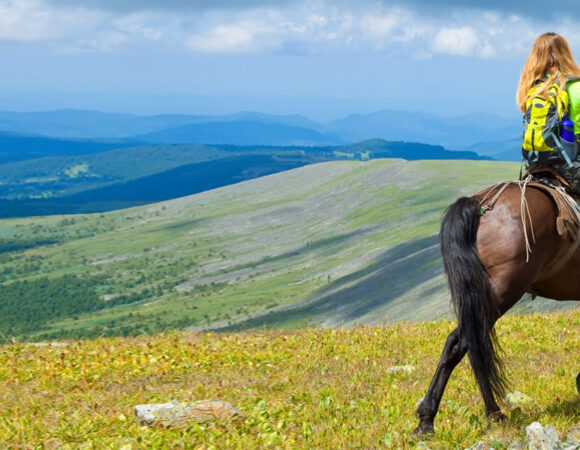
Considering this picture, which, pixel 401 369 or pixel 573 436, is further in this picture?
pixel 401 369

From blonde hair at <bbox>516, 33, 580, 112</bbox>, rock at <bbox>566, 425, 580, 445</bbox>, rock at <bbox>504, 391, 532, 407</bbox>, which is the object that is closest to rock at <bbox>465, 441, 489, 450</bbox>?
rock at <bbox>566, 425, 580, 445</bbox>

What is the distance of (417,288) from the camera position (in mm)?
110312

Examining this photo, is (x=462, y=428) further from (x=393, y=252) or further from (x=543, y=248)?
(x=393, y=252)

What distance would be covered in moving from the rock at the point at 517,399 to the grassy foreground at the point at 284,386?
0.10 metres

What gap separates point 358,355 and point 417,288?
99.1m

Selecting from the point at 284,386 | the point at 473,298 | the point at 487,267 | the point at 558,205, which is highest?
the point at 558,205

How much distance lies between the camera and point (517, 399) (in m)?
9.66

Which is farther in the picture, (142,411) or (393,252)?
(393,252)

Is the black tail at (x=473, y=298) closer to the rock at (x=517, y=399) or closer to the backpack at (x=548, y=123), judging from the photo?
the rock at (x=517, y=399)

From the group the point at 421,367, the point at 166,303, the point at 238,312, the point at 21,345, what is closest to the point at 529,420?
the point at 421,367

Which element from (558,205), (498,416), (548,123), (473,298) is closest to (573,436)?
(498,416)

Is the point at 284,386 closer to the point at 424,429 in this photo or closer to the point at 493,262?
the point at 424,429

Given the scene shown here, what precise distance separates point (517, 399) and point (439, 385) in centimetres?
170

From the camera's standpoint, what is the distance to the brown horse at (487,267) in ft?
28.0
